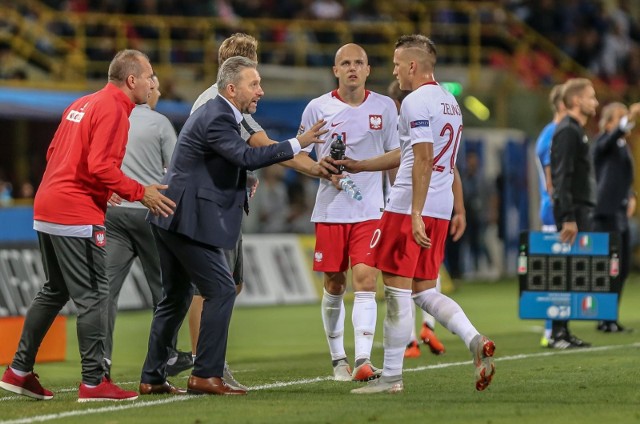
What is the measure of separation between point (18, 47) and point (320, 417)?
56.9 feet

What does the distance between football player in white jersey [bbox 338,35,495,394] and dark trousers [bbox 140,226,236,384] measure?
995mm

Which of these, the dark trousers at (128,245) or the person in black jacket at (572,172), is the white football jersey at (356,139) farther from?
the person in black jacket at (572,172)

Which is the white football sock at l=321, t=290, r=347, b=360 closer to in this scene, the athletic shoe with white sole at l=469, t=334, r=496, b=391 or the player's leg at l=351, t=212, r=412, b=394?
the player's leg at l=351, t=212, r=412, b=394

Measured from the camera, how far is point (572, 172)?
42.2ft

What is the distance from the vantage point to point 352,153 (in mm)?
10438

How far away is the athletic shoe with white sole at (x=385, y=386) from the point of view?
30.3ft

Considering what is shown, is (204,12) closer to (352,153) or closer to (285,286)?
(285,286)

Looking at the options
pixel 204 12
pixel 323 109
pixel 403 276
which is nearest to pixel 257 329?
pixel 323 109

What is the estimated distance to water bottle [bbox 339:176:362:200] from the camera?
10180mm

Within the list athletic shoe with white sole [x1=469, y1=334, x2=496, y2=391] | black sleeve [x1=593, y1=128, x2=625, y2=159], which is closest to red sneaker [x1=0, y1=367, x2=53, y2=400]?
athletic shoe with white sole [x1=469, y1=334, x2=496, y2=391]


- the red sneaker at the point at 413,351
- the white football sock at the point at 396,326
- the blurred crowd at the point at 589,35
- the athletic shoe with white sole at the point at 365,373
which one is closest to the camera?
the white football sock at the point at 396,326

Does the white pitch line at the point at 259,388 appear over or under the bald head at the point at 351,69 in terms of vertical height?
under

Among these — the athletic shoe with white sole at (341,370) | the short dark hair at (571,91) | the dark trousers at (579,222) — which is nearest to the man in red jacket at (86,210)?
the athletic shoe with white sole at (341,370)

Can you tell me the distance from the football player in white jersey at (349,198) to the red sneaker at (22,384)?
7.42 feet
